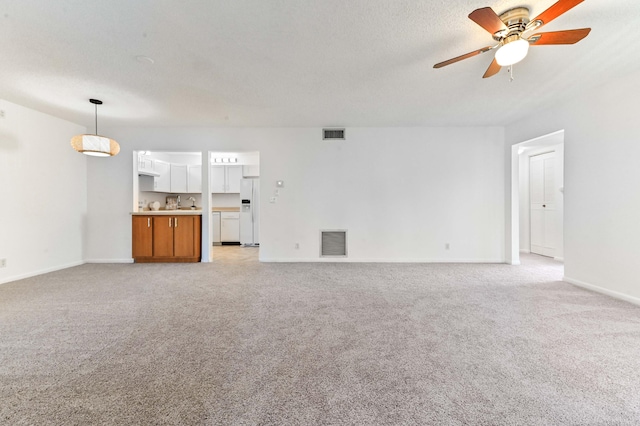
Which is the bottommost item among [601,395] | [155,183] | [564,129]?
[601,395]

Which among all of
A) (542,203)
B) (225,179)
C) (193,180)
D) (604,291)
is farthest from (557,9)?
(193,180)

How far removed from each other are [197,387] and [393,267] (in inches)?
143

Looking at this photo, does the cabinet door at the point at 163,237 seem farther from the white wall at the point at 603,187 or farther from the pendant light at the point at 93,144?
the white wall at the point at 603,187

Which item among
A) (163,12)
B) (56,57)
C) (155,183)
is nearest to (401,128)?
(163,12)

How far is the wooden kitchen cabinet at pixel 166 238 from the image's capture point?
16.3 ft

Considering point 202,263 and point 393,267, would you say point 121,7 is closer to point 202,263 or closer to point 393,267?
point 202,263

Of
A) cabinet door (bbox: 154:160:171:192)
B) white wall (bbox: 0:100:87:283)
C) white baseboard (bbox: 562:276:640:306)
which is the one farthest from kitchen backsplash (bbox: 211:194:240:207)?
white baseboard (bbox: 562:276:640:306)

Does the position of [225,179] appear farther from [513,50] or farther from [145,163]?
[513,50]

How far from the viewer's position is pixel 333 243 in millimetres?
5090

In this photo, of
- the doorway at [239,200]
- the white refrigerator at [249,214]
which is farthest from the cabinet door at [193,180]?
the white refrigerator at [249,214]

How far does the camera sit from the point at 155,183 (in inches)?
261

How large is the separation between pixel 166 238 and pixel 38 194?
1892mm

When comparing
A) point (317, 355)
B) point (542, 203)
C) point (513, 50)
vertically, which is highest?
point (513, 50)

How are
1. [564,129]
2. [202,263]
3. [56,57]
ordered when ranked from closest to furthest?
1. [56,57]
2. [564,129]
3. [202,263]
